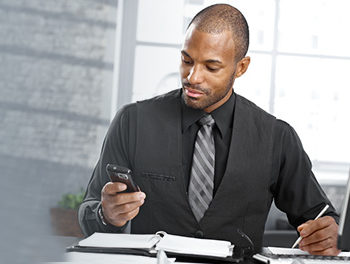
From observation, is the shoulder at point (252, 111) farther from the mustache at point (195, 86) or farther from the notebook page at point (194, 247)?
the notebook page at point (194, 247)

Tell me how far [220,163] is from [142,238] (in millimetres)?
548

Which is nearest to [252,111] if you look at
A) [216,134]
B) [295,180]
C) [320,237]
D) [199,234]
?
[216,134]

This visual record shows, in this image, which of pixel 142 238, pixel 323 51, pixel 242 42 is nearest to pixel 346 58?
pixel 323 51

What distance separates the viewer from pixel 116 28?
4.43 metres

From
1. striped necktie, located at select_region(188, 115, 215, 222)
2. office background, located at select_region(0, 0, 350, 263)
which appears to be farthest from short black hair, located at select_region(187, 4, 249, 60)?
office background, located at select_region(0, 0, 350, 263)

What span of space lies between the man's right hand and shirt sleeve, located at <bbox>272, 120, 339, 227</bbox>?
0.68 m

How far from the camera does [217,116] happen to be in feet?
5.95

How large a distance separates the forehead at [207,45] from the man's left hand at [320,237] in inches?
25.0

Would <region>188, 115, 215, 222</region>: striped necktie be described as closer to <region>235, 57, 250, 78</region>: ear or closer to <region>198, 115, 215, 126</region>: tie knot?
<region>198, 115, 215, 126</region>: tie knot

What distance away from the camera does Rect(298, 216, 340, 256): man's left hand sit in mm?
1353

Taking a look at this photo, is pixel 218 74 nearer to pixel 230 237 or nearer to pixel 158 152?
pixel 158 152

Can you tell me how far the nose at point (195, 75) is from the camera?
5.46 feet

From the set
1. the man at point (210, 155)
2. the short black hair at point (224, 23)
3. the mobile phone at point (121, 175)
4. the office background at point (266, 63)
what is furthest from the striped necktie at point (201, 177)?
the office background at point (266, 63)

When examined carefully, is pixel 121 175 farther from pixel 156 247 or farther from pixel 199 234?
pixel 199 234
